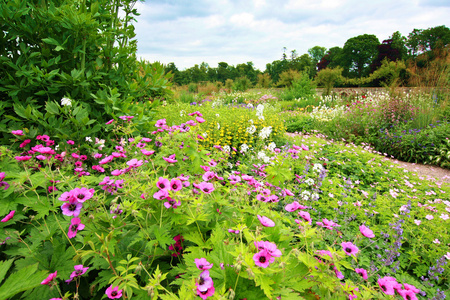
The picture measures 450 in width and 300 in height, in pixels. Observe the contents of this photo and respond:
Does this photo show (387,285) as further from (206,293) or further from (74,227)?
(74,227)

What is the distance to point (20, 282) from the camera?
84cm

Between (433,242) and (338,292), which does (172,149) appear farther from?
(433,242)

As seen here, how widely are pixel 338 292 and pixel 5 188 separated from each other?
1903mm

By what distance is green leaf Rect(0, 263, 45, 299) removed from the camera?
0.79m

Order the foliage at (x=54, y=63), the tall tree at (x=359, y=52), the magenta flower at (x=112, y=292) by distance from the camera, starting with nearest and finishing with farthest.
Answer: the magenta flower at (x=112, y=292) → the foliage at (x=54, y=63) → the tall tree at (x=359, y=52)

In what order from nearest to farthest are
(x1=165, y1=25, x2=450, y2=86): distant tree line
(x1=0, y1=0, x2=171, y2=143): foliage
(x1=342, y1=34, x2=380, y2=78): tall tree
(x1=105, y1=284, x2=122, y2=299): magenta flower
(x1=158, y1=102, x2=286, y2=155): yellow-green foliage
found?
1. (x1=105, y1=284, x2=122, y2=299): magenta flower
2. (x1=0, y1=0, x2=171, y2=143): foliage
3. (x1=158, y1=102, x2=286, y2=155): yellow-green foliage
4. (x1=165, y1=25, x2=450, y2=86): distant tree line
5. (x1=342, y1=34, x2=380, y2=78): tall tree

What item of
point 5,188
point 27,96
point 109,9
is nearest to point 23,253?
point 5,188

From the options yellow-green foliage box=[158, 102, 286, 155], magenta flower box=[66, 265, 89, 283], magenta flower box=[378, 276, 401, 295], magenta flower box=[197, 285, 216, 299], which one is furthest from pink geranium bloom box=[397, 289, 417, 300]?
yellow-green foliage box=[158, 102, 286, 155]

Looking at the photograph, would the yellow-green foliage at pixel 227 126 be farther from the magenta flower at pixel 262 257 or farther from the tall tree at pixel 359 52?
the tall tree at pixel 359 52

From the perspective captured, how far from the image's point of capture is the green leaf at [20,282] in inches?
31.3

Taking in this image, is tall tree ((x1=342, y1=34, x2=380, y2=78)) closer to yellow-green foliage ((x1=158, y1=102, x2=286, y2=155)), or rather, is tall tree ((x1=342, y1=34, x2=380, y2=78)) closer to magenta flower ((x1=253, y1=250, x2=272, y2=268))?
yellow-green foliage ((x1=158, y1=102, x2=286, y2=155))

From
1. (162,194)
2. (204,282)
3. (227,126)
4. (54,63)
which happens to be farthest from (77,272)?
(227,126)

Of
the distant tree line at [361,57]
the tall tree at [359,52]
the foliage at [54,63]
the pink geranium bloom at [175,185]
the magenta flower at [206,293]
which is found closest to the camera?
the magenta flower at [206,293]

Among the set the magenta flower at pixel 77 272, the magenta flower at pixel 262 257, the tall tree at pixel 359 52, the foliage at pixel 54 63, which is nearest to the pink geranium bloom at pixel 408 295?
the magenta flower at pixel 262 257
